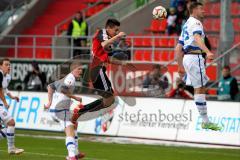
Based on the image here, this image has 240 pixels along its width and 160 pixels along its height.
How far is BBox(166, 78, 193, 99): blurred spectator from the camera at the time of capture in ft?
80.4

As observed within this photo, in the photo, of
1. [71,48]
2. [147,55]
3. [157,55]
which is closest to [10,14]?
[71,48]

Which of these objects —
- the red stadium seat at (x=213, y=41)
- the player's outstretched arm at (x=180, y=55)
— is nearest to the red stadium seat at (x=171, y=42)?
the red stadium seat at (x=213, y=41)

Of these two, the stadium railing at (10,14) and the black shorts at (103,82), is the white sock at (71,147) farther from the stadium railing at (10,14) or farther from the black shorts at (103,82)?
the stadium railing at (10,14)

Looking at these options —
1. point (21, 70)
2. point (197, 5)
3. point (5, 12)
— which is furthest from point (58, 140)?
point (5, 12)

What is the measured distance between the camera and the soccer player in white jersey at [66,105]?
15000 mm

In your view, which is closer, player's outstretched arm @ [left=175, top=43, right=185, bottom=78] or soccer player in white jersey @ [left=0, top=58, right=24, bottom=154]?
player's outstretched arm @ [left=175, top=43, right=185, bottom=78]

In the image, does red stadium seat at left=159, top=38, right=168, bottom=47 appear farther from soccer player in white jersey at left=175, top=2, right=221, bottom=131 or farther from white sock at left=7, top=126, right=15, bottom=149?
soccer player in white jersey at left=175, top=2, right=221, bottom=131

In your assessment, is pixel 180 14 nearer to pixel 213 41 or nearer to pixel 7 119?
pixel 213 41

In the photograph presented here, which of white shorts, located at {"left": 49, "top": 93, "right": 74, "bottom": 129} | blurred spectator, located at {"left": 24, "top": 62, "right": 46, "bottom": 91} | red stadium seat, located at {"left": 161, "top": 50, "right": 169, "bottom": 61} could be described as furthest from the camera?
blurred spectator, located at {"left": 24, "top": 62, "right": 46, "bottom": 91}

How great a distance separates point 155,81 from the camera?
991 inches

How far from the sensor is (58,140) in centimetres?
2258

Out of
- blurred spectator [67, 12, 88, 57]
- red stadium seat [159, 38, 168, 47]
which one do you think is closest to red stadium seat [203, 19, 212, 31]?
red stadium seat [159, 38, 168, 47]

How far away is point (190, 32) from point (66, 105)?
2846 mm

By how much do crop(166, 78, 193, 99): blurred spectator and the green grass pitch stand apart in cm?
354
